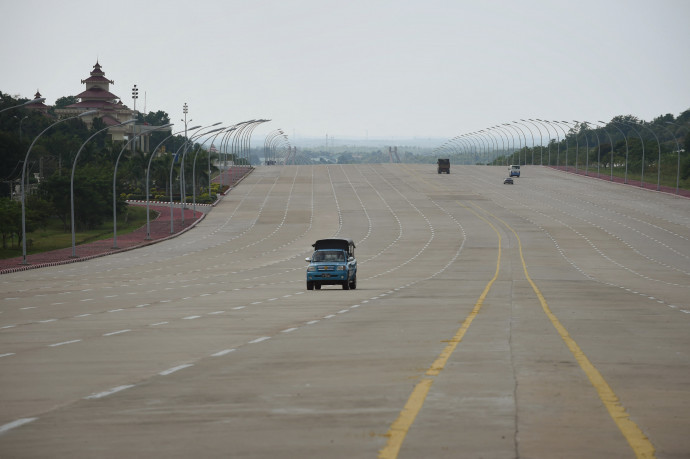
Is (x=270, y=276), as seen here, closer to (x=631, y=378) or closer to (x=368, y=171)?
(x=631, y=378)

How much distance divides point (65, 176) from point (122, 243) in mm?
25710

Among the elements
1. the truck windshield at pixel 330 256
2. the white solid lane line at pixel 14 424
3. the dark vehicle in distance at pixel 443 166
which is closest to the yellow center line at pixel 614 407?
the white solid lane line at pixel 14 424

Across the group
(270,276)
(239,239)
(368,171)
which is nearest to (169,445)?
(270,276)

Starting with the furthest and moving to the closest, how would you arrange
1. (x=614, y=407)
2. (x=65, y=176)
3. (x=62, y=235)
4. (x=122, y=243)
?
(x=65, y=176) → (x=62, y=235) → (x=122, y=243) → (x=614, y=407)

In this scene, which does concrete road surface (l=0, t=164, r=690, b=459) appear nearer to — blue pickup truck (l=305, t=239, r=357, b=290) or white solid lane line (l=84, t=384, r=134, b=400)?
white solid lane line (l=84, t=384, r=134, b=400)

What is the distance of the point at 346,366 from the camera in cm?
1441

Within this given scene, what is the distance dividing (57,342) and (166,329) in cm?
294

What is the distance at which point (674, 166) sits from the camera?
176m

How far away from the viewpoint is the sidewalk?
65125 millimetres

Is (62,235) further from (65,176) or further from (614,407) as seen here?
(614,407)

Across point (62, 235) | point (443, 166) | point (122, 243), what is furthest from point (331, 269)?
point (443, 166)

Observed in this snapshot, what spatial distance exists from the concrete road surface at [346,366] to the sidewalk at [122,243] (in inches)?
611

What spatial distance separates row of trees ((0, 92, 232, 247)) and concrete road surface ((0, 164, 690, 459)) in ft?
168

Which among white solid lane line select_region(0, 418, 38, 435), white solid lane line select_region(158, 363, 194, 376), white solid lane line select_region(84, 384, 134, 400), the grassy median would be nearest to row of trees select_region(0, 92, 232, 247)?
the grassy median
